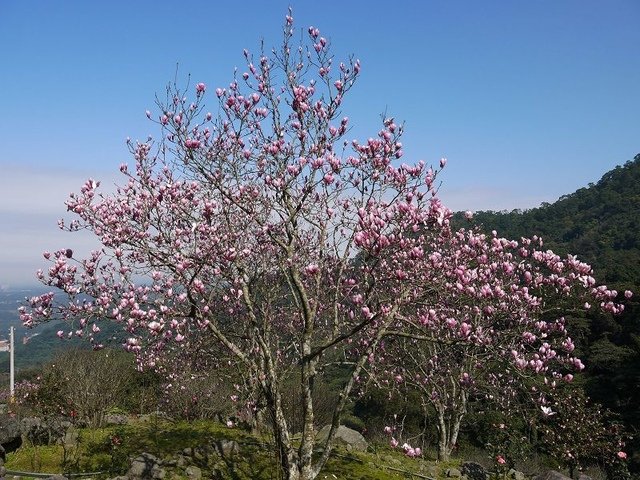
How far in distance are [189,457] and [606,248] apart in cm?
5883

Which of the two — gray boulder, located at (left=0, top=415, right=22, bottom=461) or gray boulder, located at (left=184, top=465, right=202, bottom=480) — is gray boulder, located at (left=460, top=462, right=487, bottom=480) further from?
gray boulder, located at (left=0, top=415, right=22, bottom=461)

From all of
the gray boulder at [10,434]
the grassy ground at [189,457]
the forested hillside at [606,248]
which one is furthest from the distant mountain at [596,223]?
the gray boulder at [10,434]

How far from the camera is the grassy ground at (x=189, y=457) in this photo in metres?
9.14

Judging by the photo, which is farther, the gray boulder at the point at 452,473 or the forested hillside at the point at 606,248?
the forested hillside at the point at 606,248

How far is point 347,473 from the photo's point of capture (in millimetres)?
9570

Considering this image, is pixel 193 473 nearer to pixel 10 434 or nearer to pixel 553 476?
pixel 10 434

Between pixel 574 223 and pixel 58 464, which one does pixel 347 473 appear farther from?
pixel 574 223

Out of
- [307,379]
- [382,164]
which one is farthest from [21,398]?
[382,164]

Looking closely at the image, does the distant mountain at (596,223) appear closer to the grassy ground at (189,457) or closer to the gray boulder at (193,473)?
the grassy ground at (189,457)

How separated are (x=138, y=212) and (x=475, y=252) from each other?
5.44 meters

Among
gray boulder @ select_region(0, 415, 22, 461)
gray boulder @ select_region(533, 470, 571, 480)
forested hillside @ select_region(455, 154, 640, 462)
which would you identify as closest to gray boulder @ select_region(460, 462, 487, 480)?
gray boulder @ select_region(533, 470, 571, 480)

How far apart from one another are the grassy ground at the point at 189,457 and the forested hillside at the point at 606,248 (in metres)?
5.15

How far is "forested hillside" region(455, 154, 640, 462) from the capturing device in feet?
84.2

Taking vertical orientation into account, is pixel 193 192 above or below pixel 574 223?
below
